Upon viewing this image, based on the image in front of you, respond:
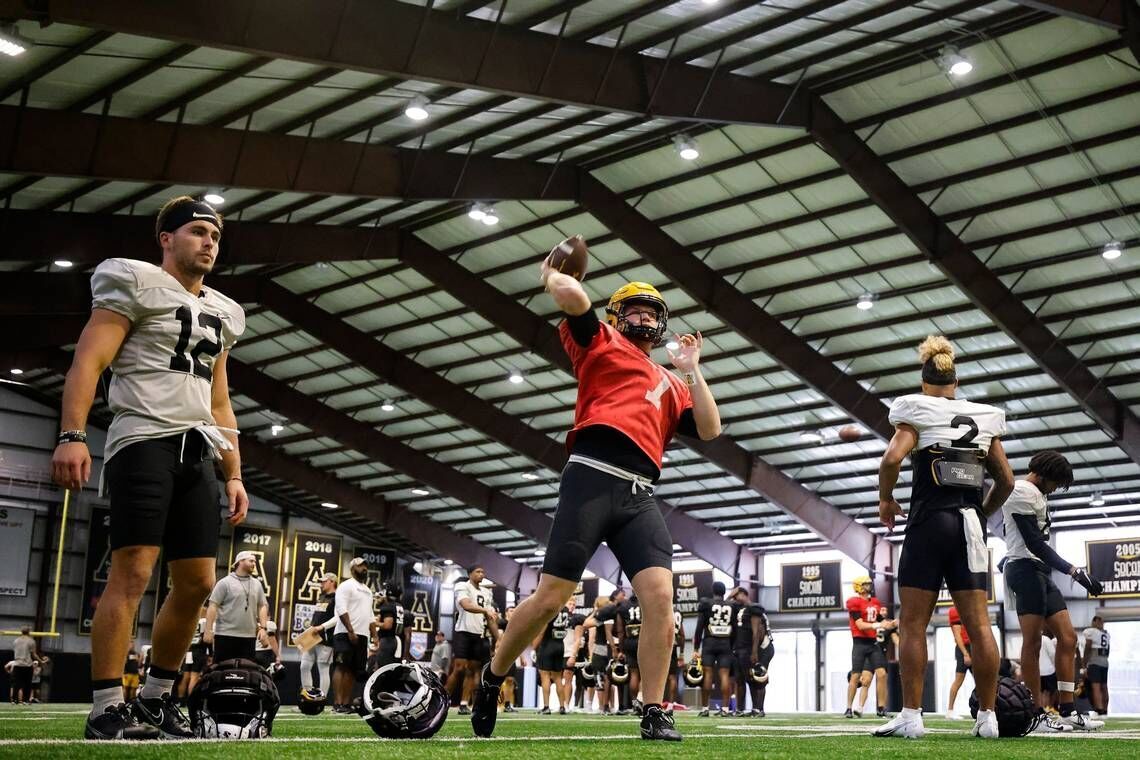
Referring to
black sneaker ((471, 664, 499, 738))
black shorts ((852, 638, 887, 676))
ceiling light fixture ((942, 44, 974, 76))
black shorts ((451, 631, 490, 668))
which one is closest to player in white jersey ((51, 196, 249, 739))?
black sneaker ((471, 664, 499, 738))

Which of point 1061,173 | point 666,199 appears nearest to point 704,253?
point 666,199

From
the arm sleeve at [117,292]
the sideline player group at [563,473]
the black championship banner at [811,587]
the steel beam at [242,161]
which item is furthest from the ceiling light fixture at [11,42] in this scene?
the black championship banner at [811,587]

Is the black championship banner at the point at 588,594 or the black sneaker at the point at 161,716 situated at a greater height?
the black championship banner at the point at 588,594

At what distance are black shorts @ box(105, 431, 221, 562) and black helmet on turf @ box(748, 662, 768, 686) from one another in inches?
578

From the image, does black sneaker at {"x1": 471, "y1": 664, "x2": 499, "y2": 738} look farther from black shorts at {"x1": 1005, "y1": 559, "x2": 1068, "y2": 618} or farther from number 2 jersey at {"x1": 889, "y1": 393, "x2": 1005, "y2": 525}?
black shorts at {"x1": 1005, "y1": 559, "x2": 1068, "y2": 618}

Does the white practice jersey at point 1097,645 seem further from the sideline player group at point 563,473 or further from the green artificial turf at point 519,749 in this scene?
the green artificial turf at point 519,749

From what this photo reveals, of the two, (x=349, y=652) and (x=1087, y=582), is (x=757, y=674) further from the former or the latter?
(x=1087, y=582)

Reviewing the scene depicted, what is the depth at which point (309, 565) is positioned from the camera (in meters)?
41.9

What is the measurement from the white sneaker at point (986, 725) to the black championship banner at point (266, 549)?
35939 mm

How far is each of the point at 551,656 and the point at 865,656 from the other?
5458 mm

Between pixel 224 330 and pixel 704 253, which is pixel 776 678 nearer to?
pixel 704 253

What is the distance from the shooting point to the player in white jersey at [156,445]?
4.15 meters

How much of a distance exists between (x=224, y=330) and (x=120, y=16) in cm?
949

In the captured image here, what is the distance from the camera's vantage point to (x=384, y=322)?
30.1 metres
